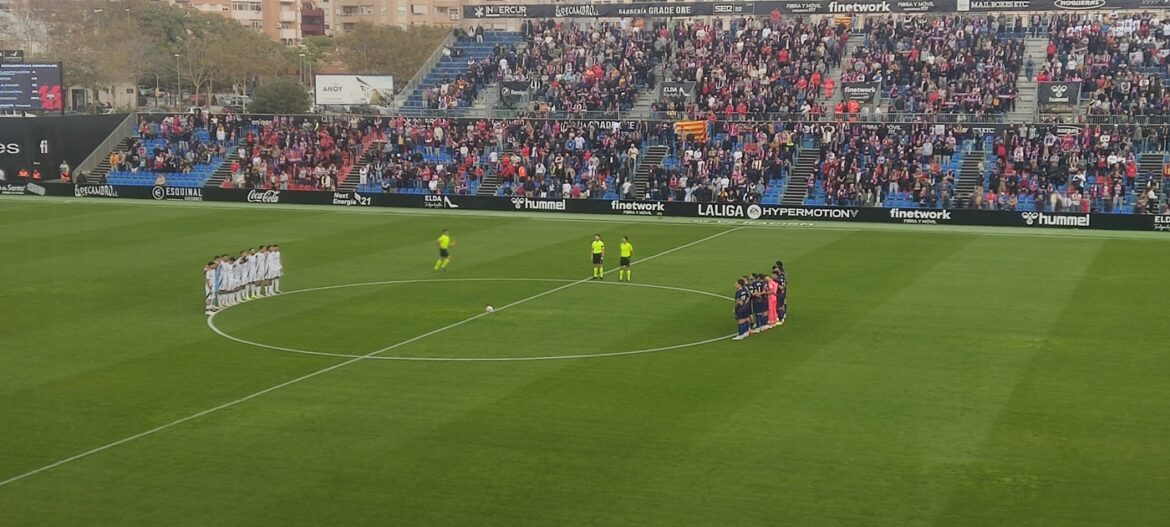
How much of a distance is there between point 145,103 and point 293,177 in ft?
251

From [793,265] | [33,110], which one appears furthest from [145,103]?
[793,265]

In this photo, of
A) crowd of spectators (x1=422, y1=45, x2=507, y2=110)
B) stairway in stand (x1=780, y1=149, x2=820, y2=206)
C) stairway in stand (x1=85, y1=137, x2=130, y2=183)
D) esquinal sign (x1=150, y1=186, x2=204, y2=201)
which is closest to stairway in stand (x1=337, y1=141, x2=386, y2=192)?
crowd of spectators (x1=422, y1=45, x2=507, y2=110)

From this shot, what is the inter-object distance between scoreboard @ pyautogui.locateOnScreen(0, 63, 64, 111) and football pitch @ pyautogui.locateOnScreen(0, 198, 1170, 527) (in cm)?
3440

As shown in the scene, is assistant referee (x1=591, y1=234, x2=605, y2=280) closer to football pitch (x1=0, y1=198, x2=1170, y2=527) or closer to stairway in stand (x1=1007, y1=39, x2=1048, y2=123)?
football pitch (x1=0, y1=198, x2=1170, y2=527)

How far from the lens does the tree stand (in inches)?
3949

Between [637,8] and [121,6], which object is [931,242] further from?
[121,6]

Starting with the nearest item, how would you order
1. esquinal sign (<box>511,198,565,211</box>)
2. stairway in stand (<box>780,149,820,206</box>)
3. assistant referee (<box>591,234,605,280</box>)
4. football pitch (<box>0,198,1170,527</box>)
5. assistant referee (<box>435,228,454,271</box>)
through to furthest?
football pitch (<box>0,198,1170,527</box>)
assistant referee (<box>591,234,605,280</box>)
assistant referee (<box>435,228,454,271</box>)
stairway in stand (<box>780,149,820,206</box>)
esquinal sign (<box>511,198,565,211</box>)

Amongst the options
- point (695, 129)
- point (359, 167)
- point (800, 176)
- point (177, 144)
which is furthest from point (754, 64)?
point (177, 144)

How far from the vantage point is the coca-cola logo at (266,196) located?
65.2 meters

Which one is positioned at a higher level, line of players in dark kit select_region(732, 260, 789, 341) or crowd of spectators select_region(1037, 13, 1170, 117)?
crowd of spectators select_region(1037, 13, 1170, 117)

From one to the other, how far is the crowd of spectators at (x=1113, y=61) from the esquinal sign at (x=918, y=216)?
37.6 ft

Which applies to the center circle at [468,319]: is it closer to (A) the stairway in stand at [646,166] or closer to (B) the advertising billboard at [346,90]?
(A) the stairway in stand at [646,166]

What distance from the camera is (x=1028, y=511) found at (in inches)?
656

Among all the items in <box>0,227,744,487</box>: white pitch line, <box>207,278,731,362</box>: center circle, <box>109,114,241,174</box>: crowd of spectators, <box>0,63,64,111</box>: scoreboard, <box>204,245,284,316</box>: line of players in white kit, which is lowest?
<box>0,227,744,487</box>: white pitch line
